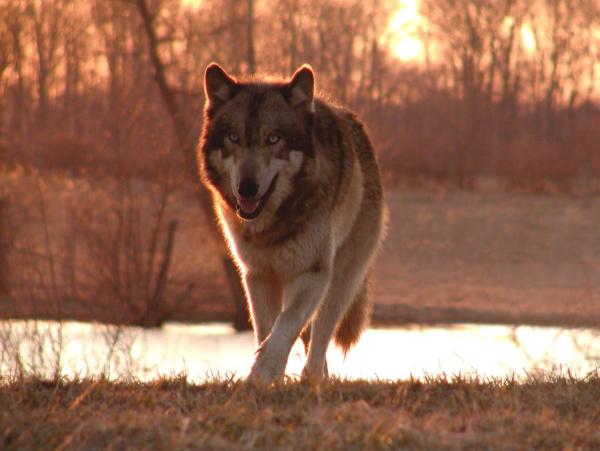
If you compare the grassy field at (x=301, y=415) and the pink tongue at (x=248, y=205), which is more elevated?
the pink tongue at (x=248, y=205)

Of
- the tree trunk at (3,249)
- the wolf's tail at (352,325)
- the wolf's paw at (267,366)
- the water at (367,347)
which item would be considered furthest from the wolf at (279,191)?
the tree trunk at (3,249)

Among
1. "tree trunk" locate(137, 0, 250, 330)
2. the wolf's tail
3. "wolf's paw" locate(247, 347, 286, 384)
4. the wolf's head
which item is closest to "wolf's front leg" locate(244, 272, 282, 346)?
the wolf's head

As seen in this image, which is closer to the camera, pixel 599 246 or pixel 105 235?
pixel 105 235

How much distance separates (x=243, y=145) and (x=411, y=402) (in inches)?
73.8

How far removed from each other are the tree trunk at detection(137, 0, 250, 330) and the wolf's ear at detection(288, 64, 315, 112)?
12902 millimetres

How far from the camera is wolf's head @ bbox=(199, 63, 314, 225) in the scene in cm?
597

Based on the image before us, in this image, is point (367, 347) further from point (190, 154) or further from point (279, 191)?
point (279, 191)

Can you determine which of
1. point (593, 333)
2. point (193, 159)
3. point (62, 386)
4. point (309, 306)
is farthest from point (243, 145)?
point (193, 159)

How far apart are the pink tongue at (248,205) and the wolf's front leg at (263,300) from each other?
0.49 meters

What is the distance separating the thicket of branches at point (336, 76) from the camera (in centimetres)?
2091

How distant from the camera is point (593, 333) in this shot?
37.5 feet

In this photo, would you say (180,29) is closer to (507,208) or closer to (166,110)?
(166,110)

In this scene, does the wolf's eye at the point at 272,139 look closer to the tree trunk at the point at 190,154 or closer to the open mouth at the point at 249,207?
the open mouth at the point at 249,207

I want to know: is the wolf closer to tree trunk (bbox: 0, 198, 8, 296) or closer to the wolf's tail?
the wolf's tail
